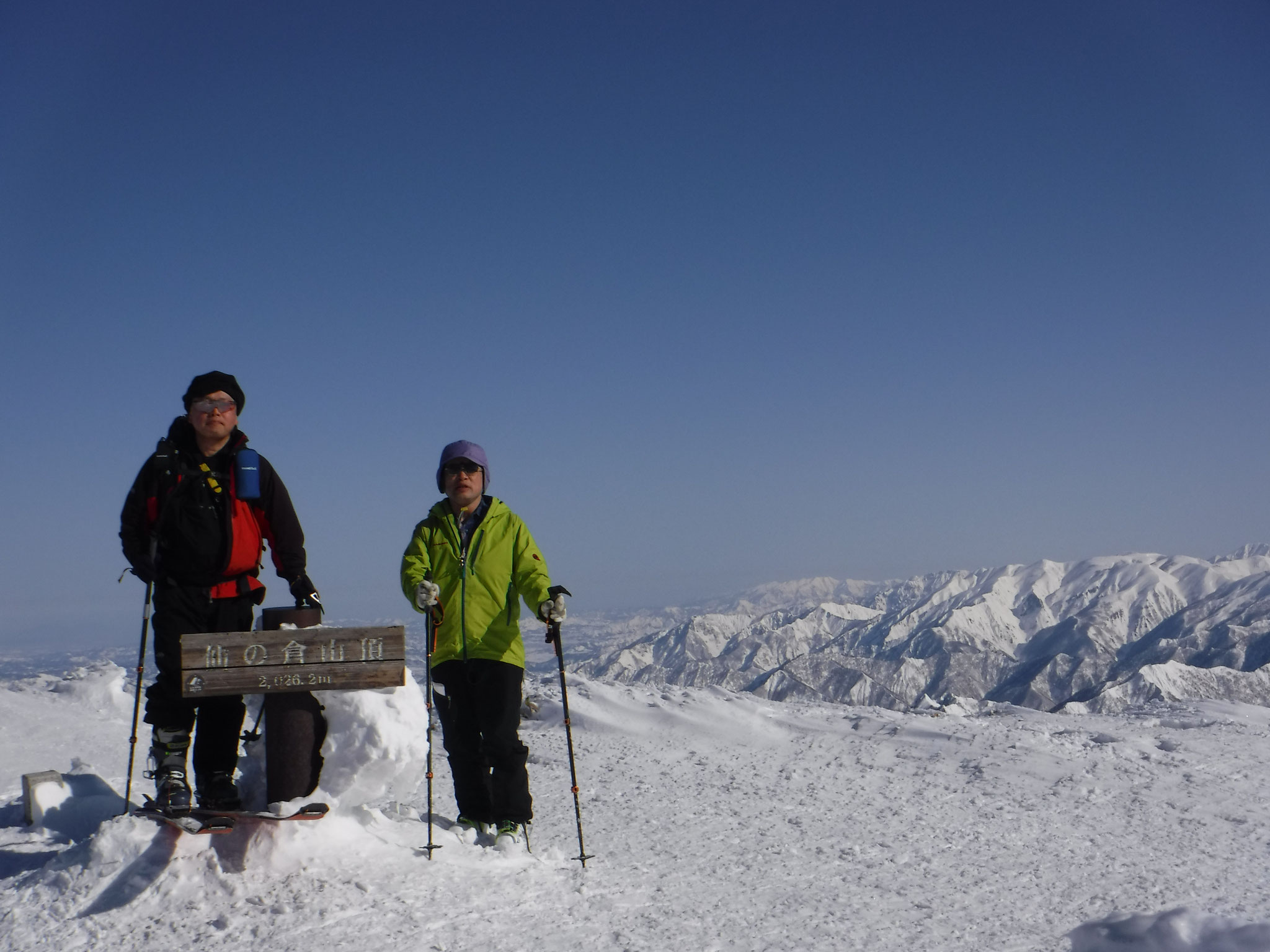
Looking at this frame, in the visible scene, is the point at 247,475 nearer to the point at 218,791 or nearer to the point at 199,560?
the point at 199,560

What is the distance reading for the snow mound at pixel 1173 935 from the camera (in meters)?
3.75

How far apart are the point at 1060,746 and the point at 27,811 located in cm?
834

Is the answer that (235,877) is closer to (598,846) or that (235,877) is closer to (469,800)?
(469,800)

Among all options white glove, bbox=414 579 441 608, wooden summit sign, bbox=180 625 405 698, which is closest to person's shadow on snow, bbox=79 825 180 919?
wooden summit sign, bbox=180 625 405 698

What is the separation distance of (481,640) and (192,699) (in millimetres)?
1589

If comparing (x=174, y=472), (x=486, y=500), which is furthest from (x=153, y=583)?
(x=486, y=500)

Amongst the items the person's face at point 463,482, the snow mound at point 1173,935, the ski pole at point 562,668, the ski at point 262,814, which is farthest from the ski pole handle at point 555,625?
the snow mound at point 1173,935

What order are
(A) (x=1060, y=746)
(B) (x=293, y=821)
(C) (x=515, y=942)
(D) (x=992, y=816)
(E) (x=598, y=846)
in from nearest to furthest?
(C) (x=515, y=942), (B) (x=293, y=821), (E) (x=598, y=846), (D) (x=992, y=816), (A) (x=1060, y=746)

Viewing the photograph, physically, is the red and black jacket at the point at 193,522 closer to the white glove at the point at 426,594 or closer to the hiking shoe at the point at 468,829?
the white glove at the point at 426,594

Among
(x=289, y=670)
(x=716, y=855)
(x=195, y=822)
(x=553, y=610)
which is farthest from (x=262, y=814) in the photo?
(x=716, y=855)

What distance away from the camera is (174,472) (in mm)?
4750

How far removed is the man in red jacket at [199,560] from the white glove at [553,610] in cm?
129

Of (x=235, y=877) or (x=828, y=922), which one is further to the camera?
(x=828, y=922)

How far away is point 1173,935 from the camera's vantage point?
3930mm
